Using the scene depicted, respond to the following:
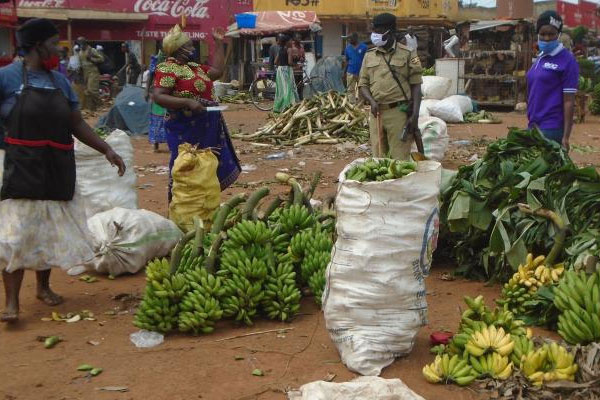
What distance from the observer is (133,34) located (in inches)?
1083

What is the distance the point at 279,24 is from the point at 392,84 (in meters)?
18.7

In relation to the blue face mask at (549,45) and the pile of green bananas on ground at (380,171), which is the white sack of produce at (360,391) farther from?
the blue face mask at (549,45)

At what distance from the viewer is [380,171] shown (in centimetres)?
391

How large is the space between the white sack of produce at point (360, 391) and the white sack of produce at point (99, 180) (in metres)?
3.83

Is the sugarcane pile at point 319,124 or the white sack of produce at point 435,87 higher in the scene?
the white sack of produce at point 435,87

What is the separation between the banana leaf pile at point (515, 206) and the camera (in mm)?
4863

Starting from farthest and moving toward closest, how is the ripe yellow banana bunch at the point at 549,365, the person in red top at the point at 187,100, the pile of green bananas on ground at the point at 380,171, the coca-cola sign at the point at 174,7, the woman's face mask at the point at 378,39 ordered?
the coca-cola sign at the point at 174,7, the woman's face mask at the point at 378,39, the person in red top at the point at 187,100, the pile of green bananas on ground at the point at 380,171, the ripe yellow banana bunch at the point at 549,365

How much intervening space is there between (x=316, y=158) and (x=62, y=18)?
15.8m

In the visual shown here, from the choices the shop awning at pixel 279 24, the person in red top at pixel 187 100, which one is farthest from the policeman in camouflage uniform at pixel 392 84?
the shop awning at pixel 279 24

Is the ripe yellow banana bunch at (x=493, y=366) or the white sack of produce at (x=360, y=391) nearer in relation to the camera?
the white sack of produce at (x=360, y=391)

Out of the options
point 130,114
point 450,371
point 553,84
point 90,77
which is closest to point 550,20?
point 553,84

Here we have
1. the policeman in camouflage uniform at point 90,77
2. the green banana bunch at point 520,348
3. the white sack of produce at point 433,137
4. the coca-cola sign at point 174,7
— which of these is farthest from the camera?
the coca-cola sign at point 174,7

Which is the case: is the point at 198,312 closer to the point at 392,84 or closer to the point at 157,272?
the point at 157,272

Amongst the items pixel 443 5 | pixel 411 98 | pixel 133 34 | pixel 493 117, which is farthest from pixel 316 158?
pixel 443 5
